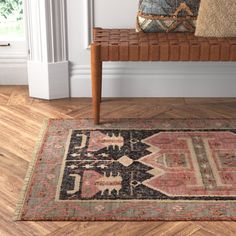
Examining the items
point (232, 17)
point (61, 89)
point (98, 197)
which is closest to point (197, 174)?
point (98, 197)

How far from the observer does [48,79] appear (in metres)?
3.18

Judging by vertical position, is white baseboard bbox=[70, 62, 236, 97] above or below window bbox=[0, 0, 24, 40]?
below

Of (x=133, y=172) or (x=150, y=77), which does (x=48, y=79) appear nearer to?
(x=150, y=77)

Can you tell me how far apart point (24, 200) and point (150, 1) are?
1289mm

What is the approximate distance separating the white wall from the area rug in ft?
1.20

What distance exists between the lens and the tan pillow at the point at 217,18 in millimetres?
2820

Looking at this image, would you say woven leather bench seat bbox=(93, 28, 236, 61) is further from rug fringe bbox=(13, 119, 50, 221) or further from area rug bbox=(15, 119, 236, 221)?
rug fringe bbox=(13, 119, 50, 221)

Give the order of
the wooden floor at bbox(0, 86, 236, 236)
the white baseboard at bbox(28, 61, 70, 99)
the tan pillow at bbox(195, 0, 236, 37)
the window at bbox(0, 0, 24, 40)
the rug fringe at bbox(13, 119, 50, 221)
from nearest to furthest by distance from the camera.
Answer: the wooden floor at bbox(0, 86, 236, 236) → the rug fringe at bbox(13, 119, 50, 221) → the tan pillow at bbox(195, 0, 236, 37) → the white baseboard at bbox(28, 61, 70, 99) → the window at bbox(0, 0, 24, 40)

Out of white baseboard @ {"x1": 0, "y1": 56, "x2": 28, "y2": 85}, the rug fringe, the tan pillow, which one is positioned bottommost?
the rug fringe

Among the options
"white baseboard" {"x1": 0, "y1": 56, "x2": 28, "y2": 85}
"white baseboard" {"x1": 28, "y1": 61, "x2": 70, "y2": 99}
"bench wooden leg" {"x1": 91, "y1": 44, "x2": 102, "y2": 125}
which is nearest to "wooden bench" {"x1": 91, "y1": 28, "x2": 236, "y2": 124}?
"bench wooden leg" {"x1": 91, "y1": 44, "x2": 102, "y2": 125}

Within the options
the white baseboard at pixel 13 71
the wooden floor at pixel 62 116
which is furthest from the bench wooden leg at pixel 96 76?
the white baseboard at pixel 13 71

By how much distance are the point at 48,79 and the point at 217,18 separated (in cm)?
99

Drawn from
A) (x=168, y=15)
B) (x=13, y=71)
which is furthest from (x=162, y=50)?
(x=13, y=71)

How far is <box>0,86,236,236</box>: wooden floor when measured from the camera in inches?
79.1
